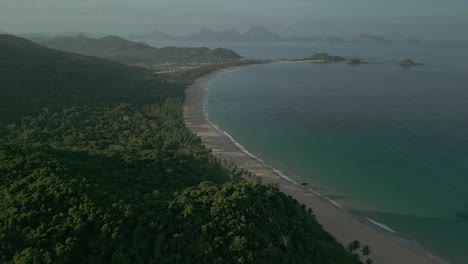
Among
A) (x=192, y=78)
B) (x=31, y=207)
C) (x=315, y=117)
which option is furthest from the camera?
(x=192, y=78)

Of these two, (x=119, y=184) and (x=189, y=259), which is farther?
(x=119, y=184)

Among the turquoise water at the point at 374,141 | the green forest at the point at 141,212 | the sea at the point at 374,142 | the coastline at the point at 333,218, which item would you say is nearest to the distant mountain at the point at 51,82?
the green forest at the point at 141,212

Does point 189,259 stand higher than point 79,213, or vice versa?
point 79,213

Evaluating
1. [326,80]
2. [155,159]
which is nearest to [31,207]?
[155,159]

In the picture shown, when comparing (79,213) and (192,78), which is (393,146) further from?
(192,78)

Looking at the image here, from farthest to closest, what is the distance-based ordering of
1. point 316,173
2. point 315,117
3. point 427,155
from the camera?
1. point 315,117
2. point 427,155
3. point 316,173

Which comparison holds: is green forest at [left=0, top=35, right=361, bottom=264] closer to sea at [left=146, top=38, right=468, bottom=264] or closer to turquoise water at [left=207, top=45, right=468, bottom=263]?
sea at [left=146, top=38, right=468, bottom=264]
